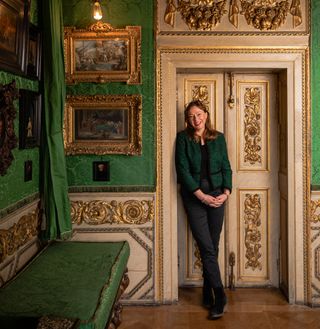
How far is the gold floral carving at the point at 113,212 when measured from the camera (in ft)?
13.3

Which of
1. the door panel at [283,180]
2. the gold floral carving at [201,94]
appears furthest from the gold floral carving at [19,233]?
the door panel at [283,180]

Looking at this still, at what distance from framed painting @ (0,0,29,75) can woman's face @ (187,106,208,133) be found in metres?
1.57

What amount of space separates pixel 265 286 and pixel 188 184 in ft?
4.66

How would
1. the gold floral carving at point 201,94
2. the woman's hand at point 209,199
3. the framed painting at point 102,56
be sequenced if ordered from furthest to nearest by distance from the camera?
1. the gold floral carving at point 201,94
2. the framed painting at point 102,56
3. the woman's hand at point 209,199

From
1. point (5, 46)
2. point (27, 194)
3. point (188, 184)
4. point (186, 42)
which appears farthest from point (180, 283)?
point (5, 46)

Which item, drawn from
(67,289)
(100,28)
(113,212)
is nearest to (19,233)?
(67,289)

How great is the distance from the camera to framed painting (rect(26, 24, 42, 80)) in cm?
321

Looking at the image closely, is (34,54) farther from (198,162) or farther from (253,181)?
(253,181)

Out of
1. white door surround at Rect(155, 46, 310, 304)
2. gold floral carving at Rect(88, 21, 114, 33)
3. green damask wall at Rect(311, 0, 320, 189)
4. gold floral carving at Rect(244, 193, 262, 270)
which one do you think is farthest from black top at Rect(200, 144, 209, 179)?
gold floral carving at Rect(88, 21, 114, 33)

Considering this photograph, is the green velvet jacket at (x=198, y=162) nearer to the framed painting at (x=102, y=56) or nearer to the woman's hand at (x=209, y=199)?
the woman's hand at (x=209, y=199)

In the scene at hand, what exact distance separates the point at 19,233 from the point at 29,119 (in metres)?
0.81

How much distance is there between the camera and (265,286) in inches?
175

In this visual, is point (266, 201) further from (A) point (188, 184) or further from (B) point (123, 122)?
(B) point (123, 122)

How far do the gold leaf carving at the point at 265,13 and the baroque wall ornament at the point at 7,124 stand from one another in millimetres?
2227
